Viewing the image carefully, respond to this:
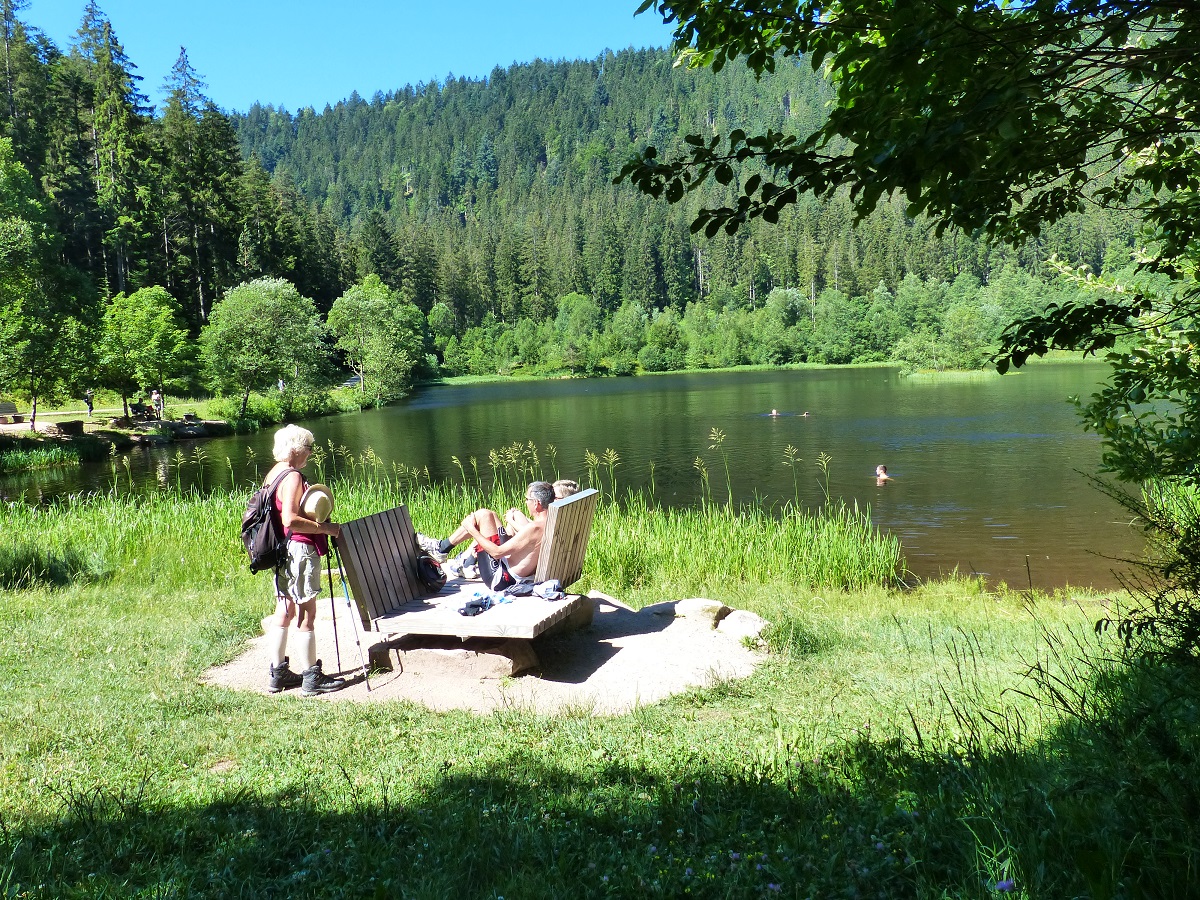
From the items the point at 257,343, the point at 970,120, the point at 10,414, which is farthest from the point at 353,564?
the point at 257,343

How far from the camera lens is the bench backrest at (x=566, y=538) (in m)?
6.34

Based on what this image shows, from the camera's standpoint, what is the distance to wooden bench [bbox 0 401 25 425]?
30.5m

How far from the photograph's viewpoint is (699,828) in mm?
3062

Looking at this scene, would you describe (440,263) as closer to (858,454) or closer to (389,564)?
(858,454)

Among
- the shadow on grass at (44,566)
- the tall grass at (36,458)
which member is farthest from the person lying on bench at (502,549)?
the tall grass at (36,458)

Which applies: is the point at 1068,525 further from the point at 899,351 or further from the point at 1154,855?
the point at 899,351

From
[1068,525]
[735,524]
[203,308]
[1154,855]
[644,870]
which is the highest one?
[203,308]

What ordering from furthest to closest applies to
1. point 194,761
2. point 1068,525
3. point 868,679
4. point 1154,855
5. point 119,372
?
point 119,372, point 1068,525, point 868,679, point 194,761, point 1154,855

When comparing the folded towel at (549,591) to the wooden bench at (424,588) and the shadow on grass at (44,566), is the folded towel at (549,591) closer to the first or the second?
the wooden bench at (424,588)

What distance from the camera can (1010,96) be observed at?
6.72 ft

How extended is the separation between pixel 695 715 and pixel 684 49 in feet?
11.2

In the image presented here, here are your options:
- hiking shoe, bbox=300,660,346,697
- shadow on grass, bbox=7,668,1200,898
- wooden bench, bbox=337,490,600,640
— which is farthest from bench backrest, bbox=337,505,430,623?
shadow on grass, bbox=7,668,1200,898

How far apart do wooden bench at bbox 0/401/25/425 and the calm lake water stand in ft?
18.2

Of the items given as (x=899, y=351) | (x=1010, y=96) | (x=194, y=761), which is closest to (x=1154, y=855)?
(x=1010, y=96)
